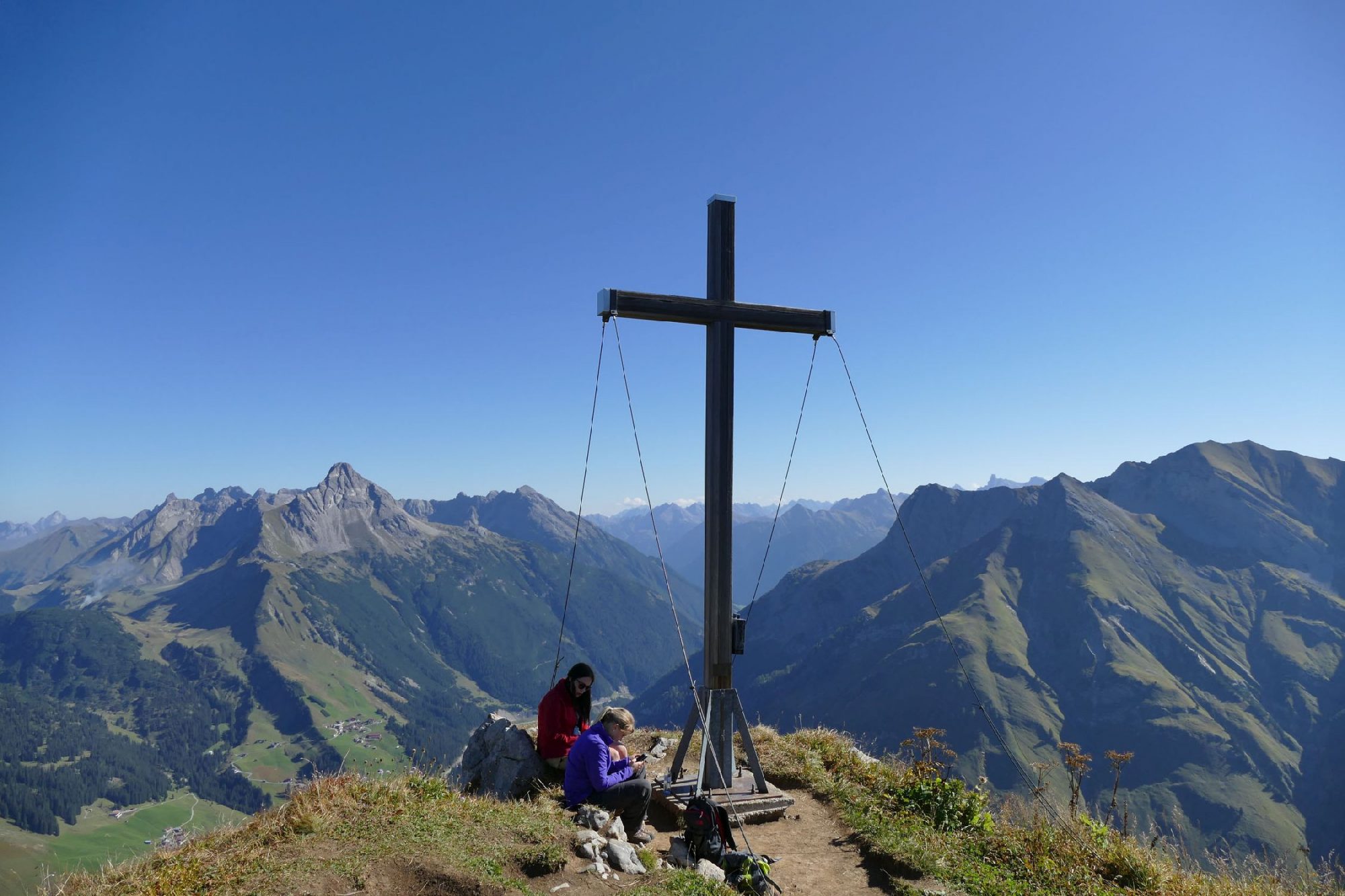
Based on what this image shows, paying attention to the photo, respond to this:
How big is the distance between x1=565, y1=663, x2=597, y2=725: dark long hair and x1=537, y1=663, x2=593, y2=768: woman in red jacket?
0.01 metres

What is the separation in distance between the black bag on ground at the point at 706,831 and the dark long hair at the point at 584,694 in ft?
8.29

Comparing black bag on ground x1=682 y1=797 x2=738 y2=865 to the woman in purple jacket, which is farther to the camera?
the woman in purple jacket

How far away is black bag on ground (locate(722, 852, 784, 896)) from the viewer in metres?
8.48

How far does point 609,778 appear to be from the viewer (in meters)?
9.87

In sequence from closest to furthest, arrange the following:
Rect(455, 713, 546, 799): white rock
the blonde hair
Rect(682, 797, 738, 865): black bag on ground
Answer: Rect(682, 797, 738, 865): black bag on ground, the blonde hair, Rect(455, 713, 546, 799): white rock

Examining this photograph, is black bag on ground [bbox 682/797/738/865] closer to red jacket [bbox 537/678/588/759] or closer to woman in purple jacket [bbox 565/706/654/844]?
woman in purple jacket [bbox 565/706/654/844]

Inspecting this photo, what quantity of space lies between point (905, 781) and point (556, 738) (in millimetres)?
5773

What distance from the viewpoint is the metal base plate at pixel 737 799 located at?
10.9 m

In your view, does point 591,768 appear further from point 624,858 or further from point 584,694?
point 584,694

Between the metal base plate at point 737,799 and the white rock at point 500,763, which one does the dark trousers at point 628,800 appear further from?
the white rock at point 500,763

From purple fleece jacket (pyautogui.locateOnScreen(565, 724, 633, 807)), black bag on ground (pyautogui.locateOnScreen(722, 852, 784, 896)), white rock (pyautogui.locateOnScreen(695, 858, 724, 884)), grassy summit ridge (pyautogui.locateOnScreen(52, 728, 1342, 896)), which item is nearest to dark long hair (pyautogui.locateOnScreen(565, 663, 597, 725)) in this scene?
purple fleece jacket (pyautogui.locateOnScreen(565, 724, 633, 807))

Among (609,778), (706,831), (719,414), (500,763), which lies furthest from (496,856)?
(719,414)

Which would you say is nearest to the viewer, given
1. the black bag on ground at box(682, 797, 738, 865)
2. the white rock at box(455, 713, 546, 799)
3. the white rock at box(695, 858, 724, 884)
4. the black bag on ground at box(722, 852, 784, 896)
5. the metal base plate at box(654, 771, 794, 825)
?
the white rock at box(695, 858, 724, 884)

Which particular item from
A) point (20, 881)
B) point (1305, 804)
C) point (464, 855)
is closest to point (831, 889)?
point (464, 855)
